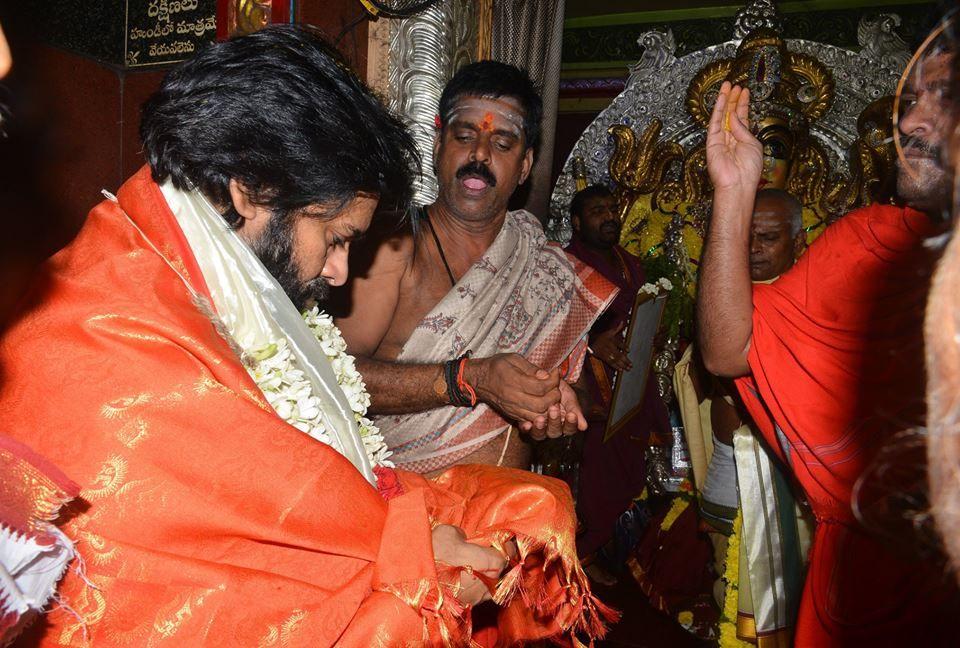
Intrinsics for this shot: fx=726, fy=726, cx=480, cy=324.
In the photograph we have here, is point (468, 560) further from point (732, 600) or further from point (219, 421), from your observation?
point (732, 600)

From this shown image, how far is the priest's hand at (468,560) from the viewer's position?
4.66 ft

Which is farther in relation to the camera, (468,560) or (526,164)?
(526,164)

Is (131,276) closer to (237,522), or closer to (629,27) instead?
(237,522)

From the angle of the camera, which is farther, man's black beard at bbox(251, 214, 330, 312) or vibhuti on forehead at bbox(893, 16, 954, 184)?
man's black beard at bbox(251, 214, 330, 312)

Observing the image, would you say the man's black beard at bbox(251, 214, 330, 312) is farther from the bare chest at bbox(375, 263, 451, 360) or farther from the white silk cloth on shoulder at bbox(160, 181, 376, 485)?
the bare chest at bbox(375, 263, 451, 360)

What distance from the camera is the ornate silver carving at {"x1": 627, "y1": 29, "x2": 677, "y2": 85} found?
20.1 feet

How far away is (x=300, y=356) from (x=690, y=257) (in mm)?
4630

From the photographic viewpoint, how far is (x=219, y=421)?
1205 mm

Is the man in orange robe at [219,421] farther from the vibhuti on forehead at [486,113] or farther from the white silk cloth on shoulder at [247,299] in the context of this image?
the vibhuti on forehead at [486,113]

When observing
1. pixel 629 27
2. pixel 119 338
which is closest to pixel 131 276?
pixel 119 338

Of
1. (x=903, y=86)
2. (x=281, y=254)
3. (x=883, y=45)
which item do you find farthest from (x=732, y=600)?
(x=883, y=45)

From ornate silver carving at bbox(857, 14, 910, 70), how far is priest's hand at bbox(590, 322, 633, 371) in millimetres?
3096

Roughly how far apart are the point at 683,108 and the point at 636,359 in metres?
2.71

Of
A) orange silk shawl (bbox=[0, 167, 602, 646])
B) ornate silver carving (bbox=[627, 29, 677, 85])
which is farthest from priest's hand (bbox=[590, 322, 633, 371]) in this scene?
orange silk shawl (bbox=[0, 167, 602, 646])
